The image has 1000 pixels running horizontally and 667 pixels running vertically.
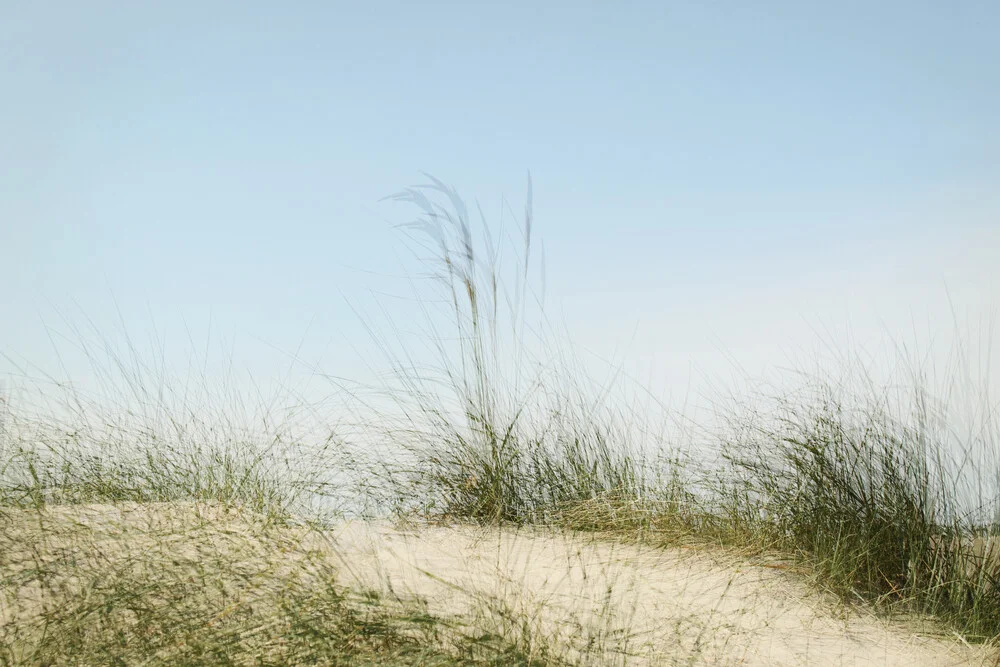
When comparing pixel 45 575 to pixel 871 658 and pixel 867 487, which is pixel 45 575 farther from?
pixel 867 487

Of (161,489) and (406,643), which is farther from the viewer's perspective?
(161,489)

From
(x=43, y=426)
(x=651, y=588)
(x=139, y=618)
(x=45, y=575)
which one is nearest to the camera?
(x=139, y=618)

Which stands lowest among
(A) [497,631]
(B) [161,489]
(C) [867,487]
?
(A) [497,631]

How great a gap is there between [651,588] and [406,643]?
1154 mm

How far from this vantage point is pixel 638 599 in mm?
2770

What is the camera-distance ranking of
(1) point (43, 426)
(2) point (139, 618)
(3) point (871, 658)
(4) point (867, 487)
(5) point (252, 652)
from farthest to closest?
(1) point (43, 426), (4) point (867, 487), (3) point (871, 658), (2) point (139, 618), (5) point (252, 652)

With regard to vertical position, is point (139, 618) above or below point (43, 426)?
below

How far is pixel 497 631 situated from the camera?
2.11 m

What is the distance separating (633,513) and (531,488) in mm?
502

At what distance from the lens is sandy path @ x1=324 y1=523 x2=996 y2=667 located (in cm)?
237

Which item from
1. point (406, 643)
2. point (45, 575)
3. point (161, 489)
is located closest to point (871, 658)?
point (406, 643)

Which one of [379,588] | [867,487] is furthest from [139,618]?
[867,487]

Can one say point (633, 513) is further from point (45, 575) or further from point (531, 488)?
point (45, 575)

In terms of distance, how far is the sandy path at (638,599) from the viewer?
2369mm
